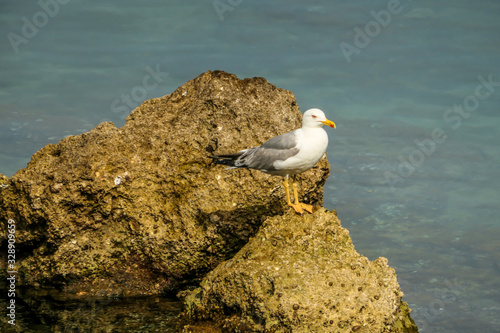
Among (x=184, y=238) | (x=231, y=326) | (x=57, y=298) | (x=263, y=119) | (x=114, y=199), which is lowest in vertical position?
(x=231, y=326)

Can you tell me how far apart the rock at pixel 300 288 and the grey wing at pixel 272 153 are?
2.87 ft

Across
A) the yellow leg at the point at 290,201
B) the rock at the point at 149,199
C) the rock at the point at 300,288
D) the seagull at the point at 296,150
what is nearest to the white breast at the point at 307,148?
the seagull at the point at 296,150

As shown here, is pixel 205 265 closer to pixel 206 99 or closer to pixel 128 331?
pixel 128 331

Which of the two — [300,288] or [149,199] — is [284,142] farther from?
[149,199]

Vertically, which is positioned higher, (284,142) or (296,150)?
→ (284,142)

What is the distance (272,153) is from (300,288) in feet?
7.53

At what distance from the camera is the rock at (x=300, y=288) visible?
8.56 meters

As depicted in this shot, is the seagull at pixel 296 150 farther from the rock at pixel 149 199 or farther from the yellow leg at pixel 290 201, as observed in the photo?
the rock at pixel 149 199

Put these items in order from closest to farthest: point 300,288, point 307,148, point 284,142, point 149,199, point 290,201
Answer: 1. point 300,288
2. point 307,148
3. point 284,142
4. point 290,201
5. point 149,199

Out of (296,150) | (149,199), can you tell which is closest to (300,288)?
(296,150)

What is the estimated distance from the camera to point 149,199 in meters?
11.2

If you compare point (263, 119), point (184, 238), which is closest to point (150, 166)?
point (184, 238)

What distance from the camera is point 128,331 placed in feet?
32.5

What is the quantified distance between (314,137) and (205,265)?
3.07 m
